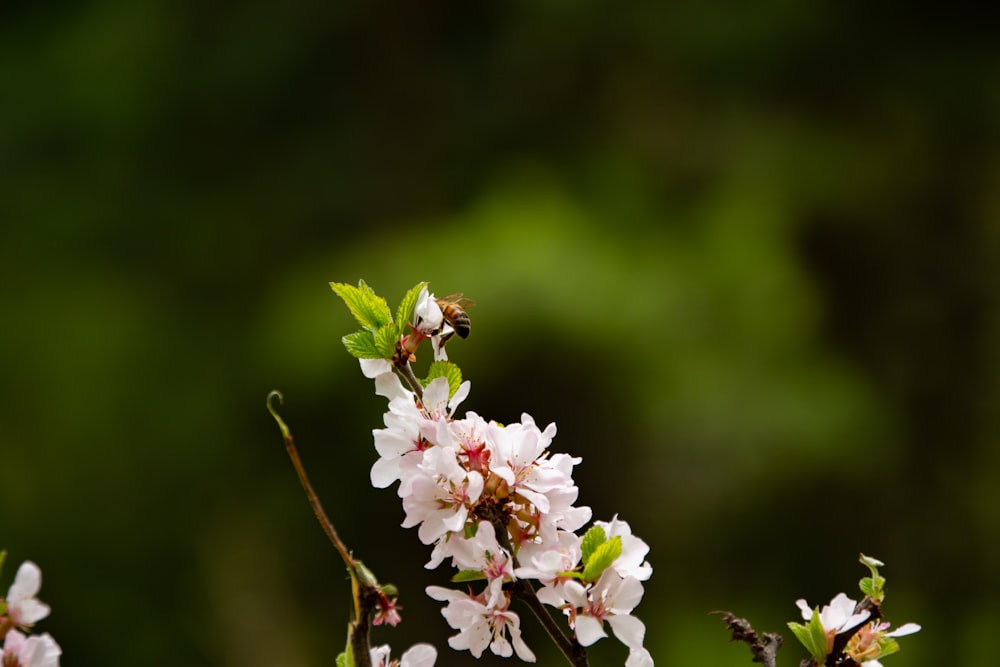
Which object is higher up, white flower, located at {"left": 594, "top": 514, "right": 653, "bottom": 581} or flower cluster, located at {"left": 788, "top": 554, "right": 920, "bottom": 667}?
white flower, located at {"left": 594, "top": 514, "right": 653, "bottom": 581}

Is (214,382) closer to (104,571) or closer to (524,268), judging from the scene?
(104,571)

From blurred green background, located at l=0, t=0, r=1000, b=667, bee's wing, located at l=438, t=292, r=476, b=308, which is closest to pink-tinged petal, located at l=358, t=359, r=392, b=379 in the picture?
bee's wing, located at l=438, t=292, r=476, b=308

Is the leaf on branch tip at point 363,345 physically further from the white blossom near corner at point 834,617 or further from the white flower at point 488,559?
the white blossom near corner at point 834,617

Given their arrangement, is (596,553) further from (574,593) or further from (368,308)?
(368,308)

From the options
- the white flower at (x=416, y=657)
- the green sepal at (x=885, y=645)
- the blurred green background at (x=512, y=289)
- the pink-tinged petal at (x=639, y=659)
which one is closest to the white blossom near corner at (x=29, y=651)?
the white flower at (x=416, y=657)

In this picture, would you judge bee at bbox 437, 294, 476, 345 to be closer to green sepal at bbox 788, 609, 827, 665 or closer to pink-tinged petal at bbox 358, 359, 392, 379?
pink-tinged petal at bbox 358, 359, 392, 379
